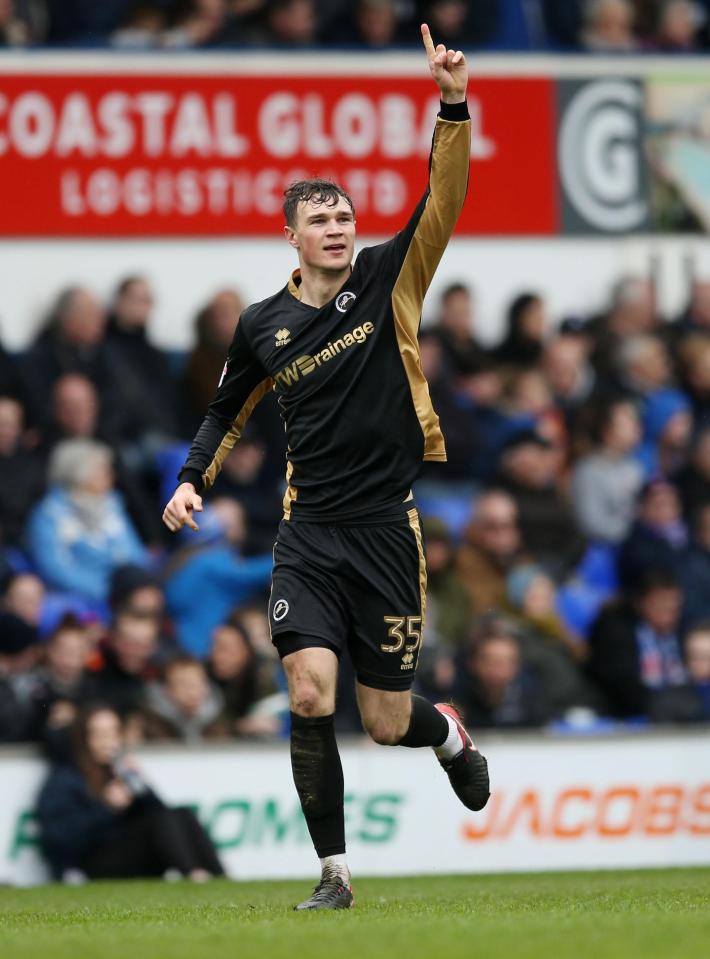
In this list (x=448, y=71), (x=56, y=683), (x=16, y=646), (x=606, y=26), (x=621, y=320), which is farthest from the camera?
(x=606, y=26)

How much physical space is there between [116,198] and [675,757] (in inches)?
227

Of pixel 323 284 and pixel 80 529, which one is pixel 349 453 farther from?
pixel 80 529

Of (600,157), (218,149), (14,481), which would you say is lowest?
(14,481)

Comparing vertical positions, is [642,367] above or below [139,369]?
below

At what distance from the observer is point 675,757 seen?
1167 cm

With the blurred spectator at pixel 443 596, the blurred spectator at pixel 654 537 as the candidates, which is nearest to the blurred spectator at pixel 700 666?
the blurred spectator at pixel 654 537

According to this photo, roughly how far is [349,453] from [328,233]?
0.79m

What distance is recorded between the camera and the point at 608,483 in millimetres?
13969

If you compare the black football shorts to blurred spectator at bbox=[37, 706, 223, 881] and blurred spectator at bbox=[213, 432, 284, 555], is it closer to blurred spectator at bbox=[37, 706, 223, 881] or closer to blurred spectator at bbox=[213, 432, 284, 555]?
blurred spectator at bbox=[37, 706, 223, 881]

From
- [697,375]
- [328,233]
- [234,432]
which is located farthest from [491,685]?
[328,233]

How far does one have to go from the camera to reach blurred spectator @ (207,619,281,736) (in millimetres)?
11609

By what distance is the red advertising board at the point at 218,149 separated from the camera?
14.3 meters

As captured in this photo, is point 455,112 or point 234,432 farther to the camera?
point 234,432

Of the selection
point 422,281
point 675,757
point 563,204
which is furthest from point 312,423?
point 563,204
